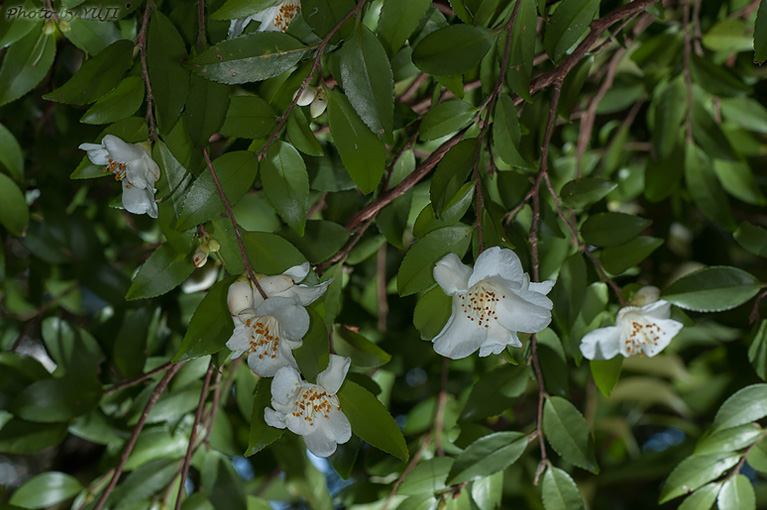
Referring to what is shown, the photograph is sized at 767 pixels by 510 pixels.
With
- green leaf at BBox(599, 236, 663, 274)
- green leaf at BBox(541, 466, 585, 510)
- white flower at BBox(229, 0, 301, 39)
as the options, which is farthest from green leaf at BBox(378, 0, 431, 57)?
green leaf at BBox(541, 466, 585, 510)

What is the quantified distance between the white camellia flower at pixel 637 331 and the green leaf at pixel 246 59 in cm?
43

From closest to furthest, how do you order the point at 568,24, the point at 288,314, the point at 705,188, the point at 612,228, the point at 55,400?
the point at 288,314 < the point at 568,24 < the point at 612,228 < the point at 55,400 < the point at 705,188

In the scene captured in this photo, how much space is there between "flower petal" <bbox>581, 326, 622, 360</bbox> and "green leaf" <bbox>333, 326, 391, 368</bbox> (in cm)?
22

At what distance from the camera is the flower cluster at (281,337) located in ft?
1.83

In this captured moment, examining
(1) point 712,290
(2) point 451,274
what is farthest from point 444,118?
(1) point 712,290

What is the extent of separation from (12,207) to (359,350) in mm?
493

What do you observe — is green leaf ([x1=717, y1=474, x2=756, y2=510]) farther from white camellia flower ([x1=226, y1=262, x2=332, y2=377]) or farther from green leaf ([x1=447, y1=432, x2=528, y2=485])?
white camellia flower ([x1=226, y1=262, x2=332, y2=377])

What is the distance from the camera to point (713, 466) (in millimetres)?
792

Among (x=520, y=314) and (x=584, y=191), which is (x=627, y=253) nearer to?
(x=584, y=191)

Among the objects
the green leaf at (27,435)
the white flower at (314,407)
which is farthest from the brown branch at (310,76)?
the green leaf at (27,435)

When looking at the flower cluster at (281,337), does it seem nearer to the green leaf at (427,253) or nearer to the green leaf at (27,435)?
the green leaf at (427,253)

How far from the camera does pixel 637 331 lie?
75 cm

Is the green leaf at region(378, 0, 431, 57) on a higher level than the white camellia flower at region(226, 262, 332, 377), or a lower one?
higher

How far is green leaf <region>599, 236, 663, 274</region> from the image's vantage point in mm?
764
